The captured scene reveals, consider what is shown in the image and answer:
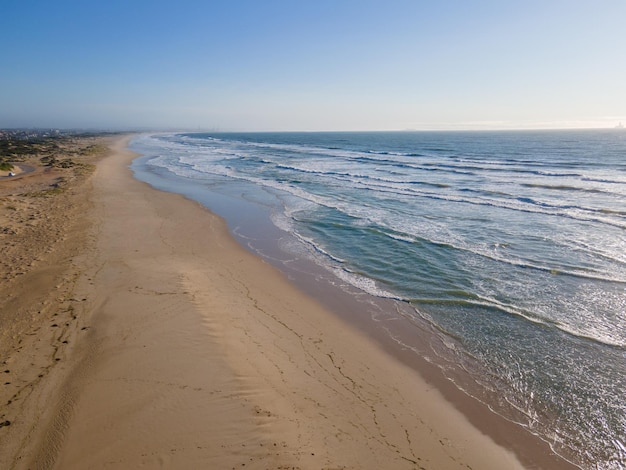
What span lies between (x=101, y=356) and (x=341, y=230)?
12446 mm

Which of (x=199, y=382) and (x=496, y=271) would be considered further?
(x=496, y=271)

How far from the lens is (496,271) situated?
42.9ft

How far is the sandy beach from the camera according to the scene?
5.71m

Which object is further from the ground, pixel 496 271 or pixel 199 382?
pixel 496 271

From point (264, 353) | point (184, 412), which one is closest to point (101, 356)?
point (184, 412)

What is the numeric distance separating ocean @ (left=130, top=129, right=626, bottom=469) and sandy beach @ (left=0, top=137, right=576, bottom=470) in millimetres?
1471

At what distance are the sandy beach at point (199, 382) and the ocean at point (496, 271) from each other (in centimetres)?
147

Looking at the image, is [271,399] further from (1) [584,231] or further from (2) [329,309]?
(1) [584,231]

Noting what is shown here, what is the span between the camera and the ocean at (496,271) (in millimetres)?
7207

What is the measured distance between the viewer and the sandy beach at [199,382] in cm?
571

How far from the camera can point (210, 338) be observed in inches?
344

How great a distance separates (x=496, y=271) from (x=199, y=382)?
10.8 metres

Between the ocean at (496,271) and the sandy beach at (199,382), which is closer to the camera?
the sandy beach at (199,382)

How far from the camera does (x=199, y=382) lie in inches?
283
